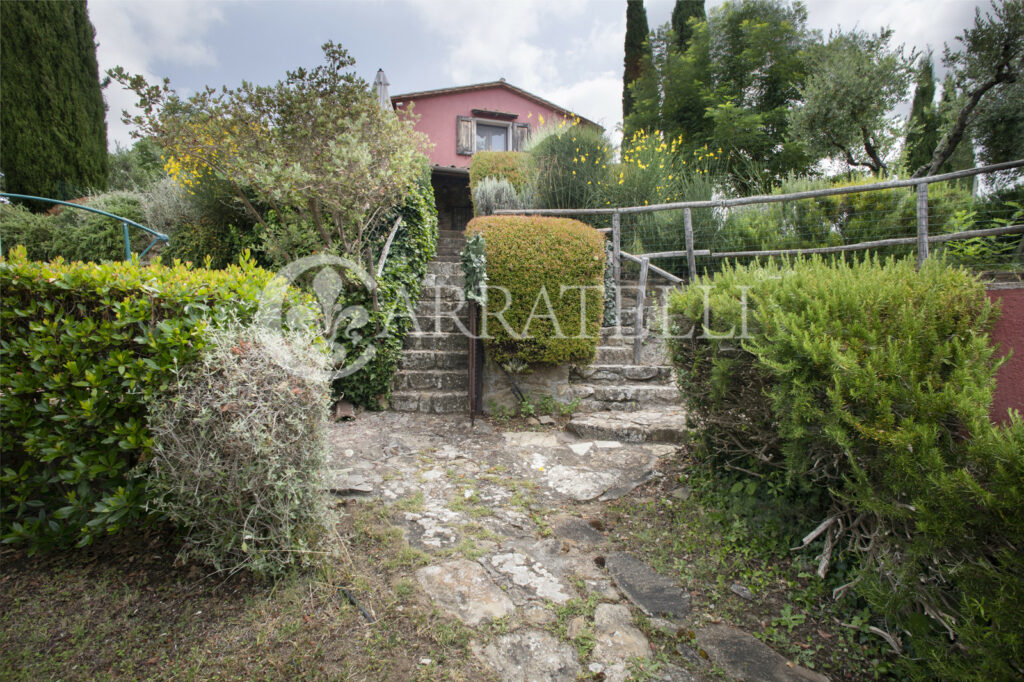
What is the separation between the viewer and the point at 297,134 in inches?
168

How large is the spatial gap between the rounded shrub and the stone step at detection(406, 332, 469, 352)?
325 cm

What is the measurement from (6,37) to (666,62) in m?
17.7

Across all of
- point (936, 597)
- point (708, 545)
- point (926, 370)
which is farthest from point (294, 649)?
point (926, 370)

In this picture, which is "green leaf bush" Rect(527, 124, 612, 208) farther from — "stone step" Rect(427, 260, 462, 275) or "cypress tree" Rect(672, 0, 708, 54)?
"cypress tree" Rect(672, 0, 708, 54)

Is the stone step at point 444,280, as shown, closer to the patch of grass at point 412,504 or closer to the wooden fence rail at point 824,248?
the wooden fence rail at point 824,248

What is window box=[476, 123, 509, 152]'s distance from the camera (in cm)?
1452

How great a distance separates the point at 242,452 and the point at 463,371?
3.18 m

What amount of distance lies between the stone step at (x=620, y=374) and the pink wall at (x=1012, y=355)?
120 inches

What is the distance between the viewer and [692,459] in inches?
135

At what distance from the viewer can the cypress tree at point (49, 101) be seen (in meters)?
10.6

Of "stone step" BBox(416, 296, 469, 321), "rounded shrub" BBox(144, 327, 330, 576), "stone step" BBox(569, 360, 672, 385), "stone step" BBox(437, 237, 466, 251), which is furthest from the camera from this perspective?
"stone step" BBox(437, 237, 466, 251)

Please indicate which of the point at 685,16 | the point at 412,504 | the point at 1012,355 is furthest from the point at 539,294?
the point at 685,16

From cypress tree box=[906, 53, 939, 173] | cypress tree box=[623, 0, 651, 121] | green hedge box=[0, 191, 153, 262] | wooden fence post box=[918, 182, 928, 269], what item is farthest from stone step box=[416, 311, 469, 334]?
cypress tree box=[623, 0, 651, 121]

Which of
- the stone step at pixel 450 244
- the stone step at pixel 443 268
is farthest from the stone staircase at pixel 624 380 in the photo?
the stone step at pixel 450 244
